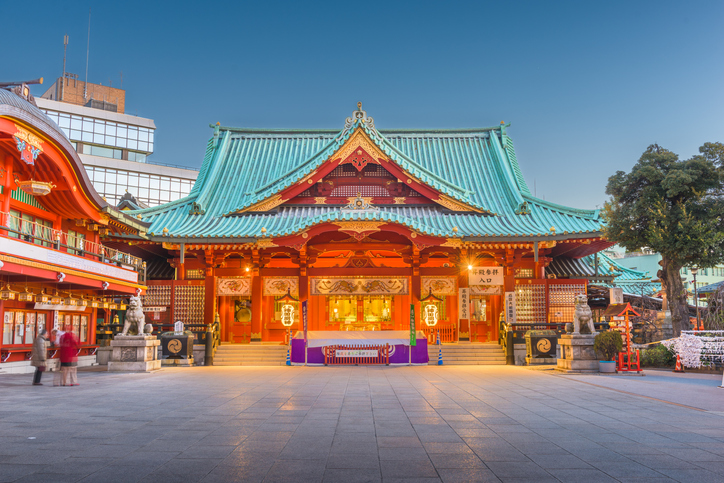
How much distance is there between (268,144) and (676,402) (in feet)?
89.8

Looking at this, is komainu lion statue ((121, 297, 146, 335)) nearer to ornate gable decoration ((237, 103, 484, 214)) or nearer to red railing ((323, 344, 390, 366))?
red railing ((323, 344, 390, 366))

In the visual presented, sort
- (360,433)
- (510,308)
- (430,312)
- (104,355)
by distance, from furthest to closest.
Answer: (430,312)
(510,308)
(104,355)
(360,433)

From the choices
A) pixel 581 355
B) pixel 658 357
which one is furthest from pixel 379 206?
pixel 658 357

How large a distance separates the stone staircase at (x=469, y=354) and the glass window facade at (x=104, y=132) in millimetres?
53877

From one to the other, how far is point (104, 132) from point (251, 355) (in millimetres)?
51699

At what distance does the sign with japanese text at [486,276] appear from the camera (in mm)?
25275

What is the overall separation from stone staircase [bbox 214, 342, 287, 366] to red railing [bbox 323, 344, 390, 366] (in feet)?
7.01

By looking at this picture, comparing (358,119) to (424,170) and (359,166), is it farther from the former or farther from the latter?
(424,170)

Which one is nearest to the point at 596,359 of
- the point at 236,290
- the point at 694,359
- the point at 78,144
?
the point at 694,359

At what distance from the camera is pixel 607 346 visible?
18.6 m

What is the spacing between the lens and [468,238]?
24.5 meters

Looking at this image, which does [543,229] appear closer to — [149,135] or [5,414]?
[5,414]

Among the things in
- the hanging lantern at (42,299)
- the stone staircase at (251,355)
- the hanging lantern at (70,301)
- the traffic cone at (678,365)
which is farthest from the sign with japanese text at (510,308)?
the hanging lantern at (42,299)

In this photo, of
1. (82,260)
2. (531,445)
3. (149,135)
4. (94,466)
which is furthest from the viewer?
(149,135)
